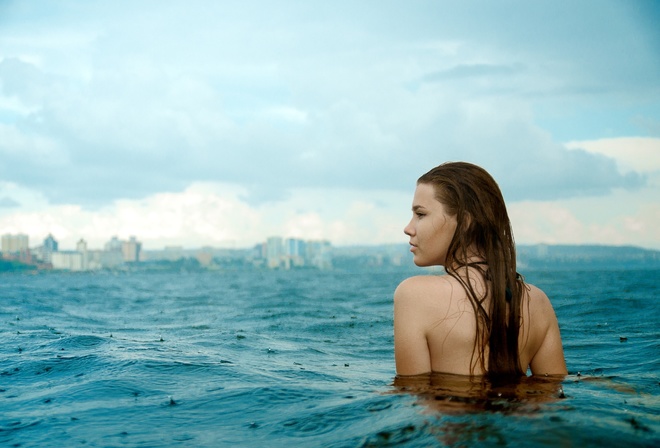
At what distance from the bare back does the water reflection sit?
0.07 metres

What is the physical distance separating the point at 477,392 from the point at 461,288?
24.1 inches

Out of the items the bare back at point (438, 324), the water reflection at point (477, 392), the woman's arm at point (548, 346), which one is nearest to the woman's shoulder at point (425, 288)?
the bare back at point (438, 324)

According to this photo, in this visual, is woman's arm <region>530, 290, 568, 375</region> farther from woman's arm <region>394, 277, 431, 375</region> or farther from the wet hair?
woman's arm <region>394, 277, 431, 375</region>

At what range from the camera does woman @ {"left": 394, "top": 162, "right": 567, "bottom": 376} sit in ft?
13.3

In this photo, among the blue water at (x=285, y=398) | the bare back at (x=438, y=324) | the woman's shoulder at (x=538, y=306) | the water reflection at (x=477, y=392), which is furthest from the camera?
the woman's shoulder at (x=538, y=306)

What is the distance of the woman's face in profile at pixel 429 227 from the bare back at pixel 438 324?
174mm

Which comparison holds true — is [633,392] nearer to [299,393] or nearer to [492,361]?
[492,361]

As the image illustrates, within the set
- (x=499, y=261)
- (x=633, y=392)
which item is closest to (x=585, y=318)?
(x=633, y=392)

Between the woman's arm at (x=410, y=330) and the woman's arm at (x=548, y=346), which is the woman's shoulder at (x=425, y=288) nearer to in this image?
the woman's arm at (x=410, y=330)

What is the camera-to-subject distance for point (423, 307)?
4.04m

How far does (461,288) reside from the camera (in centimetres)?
409

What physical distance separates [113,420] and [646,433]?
3332 millimetres

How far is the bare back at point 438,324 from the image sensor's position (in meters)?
4.05

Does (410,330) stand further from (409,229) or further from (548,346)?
(548,346)
